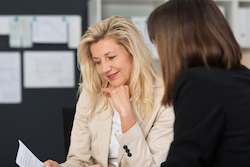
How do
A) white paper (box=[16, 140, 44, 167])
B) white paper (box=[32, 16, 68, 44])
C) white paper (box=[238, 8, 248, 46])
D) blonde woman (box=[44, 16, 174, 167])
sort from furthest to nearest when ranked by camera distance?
white paper (box=[32, 16, 68, 44]), white paper (box=[238, 8, 248, 46]), blonde woman (box=[44, 16, 174, 167]), white paper (box=[16, 140, 44, 167])

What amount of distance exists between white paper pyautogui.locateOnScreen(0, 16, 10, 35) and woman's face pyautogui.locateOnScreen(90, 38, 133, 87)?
1524 mm

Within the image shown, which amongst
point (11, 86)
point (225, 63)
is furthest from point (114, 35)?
point (11, 86)

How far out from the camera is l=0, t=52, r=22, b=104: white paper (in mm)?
2580

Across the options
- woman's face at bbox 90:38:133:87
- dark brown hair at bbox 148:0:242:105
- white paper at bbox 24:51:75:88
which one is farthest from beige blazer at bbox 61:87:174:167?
white paper at bbox 24:51:75:88

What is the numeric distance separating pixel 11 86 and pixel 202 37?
229cm

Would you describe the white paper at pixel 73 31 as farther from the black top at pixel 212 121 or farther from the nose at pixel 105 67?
the black top at pixel 212 121

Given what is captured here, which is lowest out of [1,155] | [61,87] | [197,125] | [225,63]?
[1,155]

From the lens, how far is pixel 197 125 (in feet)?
2.17

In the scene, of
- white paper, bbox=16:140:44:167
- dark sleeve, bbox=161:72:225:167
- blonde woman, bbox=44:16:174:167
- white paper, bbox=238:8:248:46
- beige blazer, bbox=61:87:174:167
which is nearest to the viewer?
dark sleeve, bbox=161:72:225:167

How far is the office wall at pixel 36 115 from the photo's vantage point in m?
2.57

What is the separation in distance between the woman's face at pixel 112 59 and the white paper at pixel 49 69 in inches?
48.7

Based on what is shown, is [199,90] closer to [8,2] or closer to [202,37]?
[202,37]

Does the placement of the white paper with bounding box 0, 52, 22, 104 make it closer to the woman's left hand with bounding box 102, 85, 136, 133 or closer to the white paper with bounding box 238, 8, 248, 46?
the woman's left hand with bounding box 102, 85, 136, 133

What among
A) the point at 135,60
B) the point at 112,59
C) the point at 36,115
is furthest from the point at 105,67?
the point at 36,115
